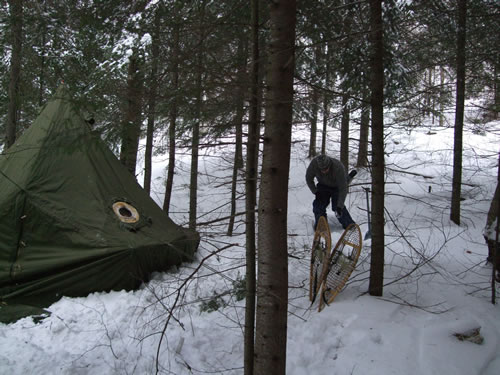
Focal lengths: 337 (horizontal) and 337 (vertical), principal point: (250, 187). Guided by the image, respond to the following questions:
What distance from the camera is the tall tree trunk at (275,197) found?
2412 millimetres

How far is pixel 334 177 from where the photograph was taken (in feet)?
21.1

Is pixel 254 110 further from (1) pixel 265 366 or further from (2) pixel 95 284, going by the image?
(2) pixel 95 284

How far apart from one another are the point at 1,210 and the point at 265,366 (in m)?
4.46

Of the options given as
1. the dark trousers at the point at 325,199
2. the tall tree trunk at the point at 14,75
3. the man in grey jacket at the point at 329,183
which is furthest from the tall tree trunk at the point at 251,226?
the tall tree trunk at the point at 14,75

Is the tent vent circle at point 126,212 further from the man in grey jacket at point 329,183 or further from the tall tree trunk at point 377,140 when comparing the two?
the tall tree trunk at point 377,140

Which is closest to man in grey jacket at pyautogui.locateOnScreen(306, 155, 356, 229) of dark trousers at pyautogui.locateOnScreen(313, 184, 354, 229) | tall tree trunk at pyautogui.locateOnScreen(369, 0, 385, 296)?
dark trousers at pyautogui.locateOnScreen(313, 184, 354, 229)

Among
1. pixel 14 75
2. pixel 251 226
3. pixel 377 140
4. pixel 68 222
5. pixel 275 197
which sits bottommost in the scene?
pixel 68 222

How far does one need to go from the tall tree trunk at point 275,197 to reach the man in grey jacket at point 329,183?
3841 millimetres

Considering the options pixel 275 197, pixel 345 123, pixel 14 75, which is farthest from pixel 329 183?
pixel 14 75

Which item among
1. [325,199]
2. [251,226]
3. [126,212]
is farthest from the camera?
[325,199]

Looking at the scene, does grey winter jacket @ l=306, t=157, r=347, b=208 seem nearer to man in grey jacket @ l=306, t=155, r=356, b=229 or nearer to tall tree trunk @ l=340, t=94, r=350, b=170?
man in grey jacket @ l=306, t=155, r=356, b=229

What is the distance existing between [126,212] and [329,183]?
3.75m

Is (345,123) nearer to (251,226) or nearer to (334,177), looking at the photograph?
(334,177)

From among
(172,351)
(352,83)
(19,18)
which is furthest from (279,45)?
(19,18)
